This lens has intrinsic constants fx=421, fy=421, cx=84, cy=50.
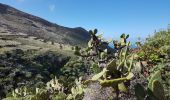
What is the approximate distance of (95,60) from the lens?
30.7 feet

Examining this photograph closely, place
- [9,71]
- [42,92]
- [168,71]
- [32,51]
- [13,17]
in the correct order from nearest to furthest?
[42,92] < [168,71] < [9,71] < [32,51] < [13,17]

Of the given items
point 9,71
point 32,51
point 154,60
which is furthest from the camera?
point 32,51

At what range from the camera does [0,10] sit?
14850 cm

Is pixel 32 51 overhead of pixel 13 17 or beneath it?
beneath

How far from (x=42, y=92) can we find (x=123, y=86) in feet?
8.68

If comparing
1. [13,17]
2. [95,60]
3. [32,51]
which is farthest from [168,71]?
[13,17]

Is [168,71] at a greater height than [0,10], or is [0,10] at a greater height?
[0,10]

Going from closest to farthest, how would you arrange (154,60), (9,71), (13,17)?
(154,60), (9,71), (13,17)

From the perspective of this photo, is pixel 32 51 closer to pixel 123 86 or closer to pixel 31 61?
pixel 31 61

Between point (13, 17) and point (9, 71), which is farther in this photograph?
point (13, 17)

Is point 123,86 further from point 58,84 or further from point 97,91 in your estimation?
point 58,84

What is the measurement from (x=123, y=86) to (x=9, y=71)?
61302 millimetres

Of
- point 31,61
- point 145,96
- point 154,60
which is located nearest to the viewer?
point 145,96

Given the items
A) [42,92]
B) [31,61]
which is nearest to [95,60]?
[42,92]
